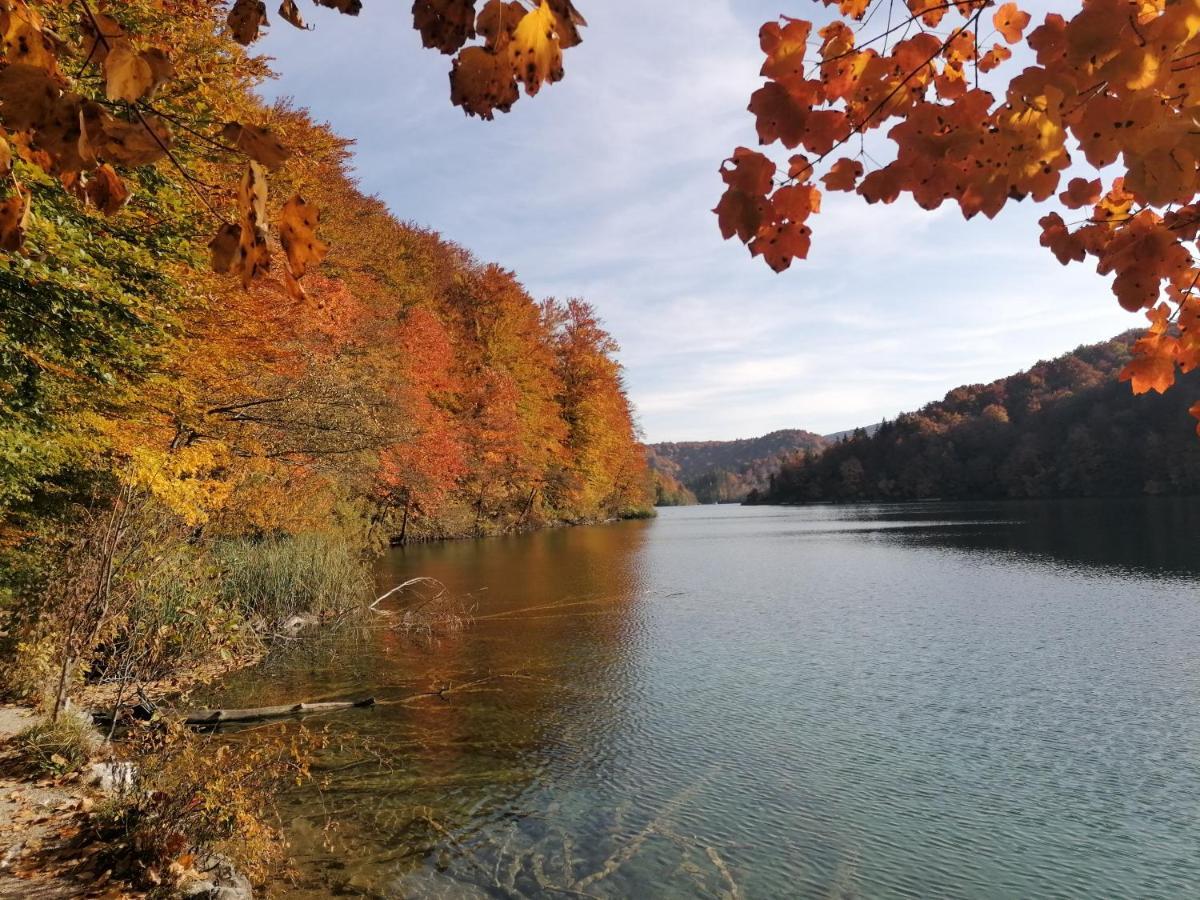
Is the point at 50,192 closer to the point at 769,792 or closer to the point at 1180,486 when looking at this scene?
the point at 769,792

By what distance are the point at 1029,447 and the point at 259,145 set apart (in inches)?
3076

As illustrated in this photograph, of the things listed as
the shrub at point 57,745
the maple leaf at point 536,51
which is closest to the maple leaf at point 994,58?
the maple leaf at point 536,51

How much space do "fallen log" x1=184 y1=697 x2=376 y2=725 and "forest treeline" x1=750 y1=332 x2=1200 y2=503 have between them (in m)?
60.0

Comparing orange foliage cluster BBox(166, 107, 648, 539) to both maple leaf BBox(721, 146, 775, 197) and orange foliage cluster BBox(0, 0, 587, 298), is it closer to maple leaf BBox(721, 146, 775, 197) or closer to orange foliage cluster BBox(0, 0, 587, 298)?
orange foliage cluster BBox(0, 0, 587, 298)

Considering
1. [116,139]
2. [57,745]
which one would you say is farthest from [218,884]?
[116,139]

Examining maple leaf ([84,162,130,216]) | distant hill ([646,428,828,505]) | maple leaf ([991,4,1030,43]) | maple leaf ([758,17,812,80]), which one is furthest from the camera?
distant hill ([646,428,828,505])

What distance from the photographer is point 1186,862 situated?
4742mm

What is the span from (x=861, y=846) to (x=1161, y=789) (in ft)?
8.92

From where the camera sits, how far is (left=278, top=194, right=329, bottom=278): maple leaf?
1.27 m

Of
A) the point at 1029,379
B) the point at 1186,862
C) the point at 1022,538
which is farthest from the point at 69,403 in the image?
the point at 1029,379

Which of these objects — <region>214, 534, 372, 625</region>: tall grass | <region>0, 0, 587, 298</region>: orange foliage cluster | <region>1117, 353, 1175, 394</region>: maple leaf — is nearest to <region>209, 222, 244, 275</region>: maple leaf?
<region>0, 0, 587, 298</region>: orange foliage cluster

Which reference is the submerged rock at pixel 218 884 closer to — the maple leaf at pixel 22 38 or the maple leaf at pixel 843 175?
the maple leaf at pixel 22 38

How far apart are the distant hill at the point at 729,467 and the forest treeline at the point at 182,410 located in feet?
290

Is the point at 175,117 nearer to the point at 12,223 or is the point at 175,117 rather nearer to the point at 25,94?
the point at 25,94
